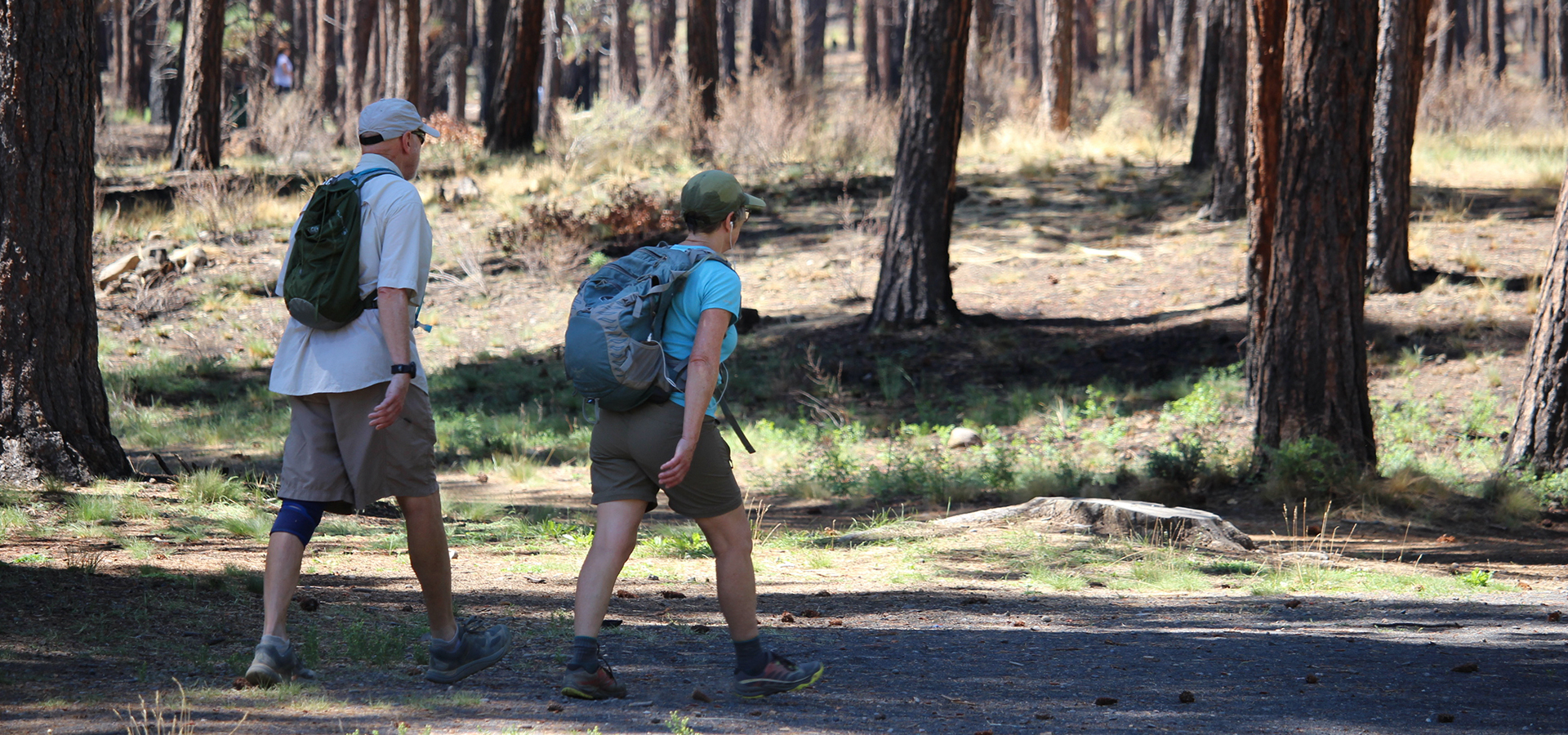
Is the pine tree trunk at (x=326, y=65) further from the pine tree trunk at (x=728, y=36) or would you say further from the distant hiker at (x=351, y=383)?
the distant hiker at (x=351, y=383)

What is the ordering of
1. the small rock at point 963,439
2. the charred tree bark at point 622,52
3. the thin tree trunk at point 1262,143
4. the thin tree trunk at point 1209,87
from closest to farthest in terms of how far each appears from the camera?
1. the thin tree trunk at point 1262,143
2. the small rock at point 963,439
3. the thin tree trunk at point 1209,87
4. the charred tree bark at point 622,52

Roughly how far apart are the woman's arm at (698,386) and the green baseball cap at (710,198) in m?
0.34

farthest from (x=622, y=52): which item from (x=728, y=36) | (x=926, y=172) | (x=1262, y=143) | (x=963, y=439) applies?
(x=1262, y=143)

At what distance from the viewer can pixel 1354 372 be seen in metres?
7.78

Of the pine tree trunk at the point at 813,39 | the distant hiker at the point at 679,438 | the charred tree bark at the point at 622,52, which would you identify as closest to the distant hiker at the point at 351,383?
the distant hiker at the point at 679,438

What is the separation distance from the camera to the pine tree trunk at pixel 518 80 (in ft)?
61.7

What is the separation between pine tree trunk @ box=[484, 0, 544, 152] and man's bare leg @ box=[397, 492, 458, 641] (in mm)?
16415

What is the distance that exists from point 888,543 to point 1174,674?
2742 mm

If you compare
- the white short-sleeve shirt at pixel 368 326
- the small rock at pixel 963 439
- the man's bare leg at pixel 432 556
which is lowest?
the small rock at pixel 963 439

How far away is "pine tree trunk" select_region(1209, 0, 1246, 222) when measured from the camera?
1373 centimetres

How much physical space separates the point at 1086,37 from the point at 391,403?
40851 mm

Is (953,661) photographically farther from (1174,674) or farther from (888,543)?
(888,543)

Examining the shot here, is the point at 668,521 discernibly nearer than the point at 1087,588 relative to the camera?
No

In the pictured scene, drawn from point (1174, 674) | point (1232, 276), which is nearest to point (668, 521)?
point (1174, 674)
